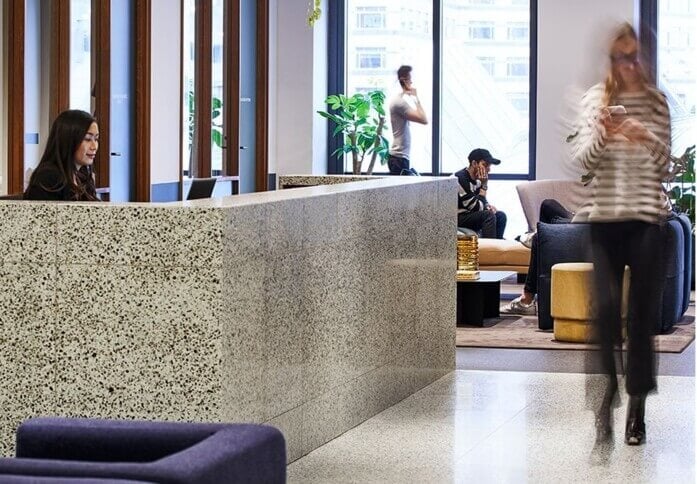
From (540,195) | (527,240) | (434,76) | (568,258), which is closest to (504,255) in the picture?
(527,240)

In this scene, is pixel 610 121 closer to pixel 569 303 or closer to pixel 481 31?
pixel 569 303

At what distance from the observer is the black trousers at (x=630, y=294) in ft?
17.9

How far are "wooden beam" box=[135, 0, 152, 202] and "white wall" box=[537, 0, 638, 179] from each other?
4914mm

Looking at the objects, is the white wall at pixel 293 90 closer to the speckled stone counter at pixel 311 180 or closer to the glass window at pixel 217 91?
the glass window at pixel 217 91

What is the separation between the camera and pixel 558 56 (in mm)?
14102

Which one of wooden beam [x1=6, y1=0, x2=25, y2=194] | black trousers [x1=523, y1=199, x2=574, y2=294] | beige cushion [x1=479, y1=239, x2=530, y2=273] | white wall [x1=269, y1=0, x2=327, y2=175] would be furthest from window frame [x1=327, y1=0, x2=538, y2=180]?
wooden beam [x1=6, y1=0, x2=25, y2=194]

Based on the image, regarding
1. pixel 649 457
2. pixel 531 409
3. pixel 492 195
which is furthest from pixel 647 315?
pixel 492 195

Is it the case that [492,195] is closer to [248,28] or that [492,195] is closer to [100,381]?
[248,28]

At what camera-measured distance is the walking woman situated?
5.37m

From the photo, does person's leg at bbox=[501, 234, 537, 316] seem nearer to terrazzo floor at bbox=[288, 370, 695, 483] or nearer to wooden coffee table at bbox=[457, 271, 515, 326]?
wooden coffee table at bbox=[457, 271, 515, 326]

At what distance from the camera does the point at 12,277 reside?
14.1ft

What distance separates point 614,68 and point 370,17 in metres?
9.80

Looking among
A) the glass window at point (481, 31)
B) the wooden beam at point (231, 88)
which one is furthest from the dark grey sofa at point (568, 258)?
the glass window at point (481, 31)

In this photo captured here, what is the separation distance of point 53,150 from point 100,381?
1760 millimetres
